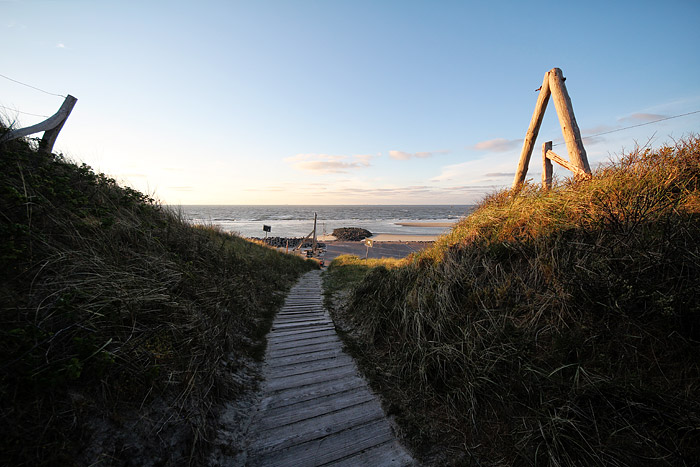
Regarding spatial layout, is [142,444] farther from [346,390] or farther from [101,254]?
[101,254]

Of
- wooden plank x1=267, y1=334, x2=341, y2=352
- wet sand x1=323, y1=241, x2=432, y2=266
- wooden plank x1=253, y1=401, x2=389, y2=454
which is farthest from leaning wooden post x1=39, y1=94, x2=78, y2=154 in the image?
wet sand x1=323, y1=241, x2=432, y2=266

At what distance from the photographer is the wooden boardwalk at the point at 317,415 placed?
96.7 inches

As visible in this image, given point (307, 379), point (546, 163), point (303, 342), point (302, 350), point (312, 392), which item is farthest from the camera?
point (546, 163)

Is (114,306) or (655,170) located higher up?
(655,170)

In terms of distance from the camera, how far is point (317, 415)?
295cm

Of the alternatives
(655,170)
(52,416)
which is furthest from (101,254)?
(655,170)

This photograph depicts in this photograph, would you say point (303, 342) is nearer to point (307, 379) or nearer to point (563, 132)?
point (307, 379)

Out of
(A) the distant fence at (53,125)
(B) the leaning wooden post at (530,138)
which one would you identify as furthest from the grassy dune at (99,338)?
(B) the leaning wooden post at (530,138)

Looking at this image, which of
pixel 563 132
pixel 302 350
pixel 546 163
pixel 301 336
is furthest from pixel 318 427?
pixel 546 163

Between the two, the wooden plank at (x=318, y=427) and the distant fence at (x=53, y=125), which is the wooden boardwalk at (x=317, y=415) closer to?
the wooden plank at (x=318, y=427)

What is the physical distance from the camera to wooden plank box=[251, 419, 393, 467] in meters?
2.39

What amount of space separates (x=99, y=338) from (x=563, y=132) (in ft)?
26.7

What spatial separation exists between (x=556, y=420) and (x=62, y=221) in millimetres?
6067

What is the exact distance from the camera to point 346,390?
3.42 metres
